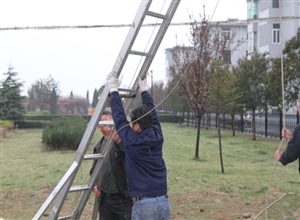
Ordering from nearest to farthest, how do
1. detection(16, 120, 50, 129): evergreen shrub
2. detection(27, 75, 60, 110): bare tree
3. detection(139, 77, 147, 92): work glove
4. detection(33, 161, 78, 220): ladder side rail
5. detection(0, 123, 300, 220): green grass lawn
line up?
detection(33, 161, 78, 220): ladder side rail < detection(139, 77, 147, 92): work glove < detection(0, 123, 300, 220): green grass lawn < detection(16, 120, 50, 129): evergreen shrub < detection(27, 75, 60, 110): bare tree

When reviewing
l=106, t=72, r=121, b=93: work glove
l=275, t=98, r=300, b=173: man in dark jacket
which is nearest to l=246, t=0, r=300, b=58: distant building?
l=275, t=98, r=300, b=173: man in dark jacket

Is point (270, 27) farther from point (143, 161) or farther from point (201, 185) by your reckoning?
point (143, 161)

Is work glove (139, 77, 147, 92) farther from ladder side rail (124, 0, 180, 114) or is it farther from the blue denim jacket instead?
the blue denim jacket

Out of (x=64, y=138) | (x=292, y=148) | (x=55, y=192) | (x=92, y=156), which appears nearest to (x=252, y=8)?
(x=64, y=138)

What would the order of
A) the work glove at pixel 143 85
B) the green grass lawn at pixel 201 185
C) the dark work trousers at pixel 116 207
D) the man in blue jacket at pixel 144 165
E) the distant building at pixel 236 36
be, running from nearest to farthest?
the man in blue jacket at pixel 144 165 → the work glove at pixel 143 85 → the dark work trousers at pixel 116 207 → the green grass lawn at pixel 201 185 → the distant building at pixel 236 36

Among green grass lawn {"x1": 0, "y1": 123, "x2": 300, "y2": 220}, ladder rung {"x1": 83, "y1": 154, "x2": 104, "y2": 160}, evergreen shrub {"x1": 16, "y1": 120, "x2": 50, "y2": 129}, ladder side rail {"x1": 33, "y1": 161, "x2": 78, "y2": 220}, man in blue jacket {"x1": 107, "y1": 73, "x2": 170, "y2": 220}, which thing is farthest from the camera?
evergreen shrub {"x1": 16, "y1": 120, "x2": 50, "y2": 129}

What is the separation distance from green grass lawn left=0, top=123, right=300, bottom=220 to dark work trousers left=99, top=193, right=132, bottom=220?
4.66 ft

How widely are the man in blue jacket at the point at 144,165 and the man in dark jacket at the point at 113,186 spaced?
2.12 feet

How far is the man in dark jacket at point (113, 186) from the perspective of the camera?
191 inches

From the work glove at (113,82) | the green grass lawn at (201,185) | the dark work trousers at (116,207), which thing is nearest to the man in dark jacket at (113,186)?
the dark work trousers at (116,207)

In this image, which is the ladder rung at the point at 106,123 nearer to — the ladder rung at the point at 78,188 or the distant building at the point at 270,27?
the ladder rung at the point at 78,188

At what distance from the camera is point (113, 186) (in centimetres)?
498

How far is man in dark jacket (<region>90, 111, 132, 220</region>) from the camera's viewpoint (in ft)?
16.0

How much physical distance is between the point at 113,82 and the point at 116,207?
1.39m
